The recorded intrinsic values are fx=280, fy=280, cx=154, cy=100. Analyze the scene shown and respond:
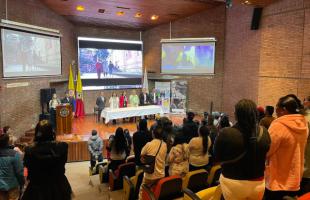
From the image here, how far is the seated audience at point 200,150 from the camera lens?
3721 millimetres

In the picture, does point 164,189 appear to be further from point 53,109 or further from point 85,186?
point 53,109

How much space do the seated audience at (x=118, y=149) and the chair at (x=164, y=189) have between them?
3.91 ft

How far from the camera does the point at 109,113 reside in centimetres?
977

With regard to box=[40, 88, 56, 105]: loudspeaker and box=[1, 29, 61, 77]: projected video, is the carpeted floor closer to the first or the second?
box=[40, 88, 56, 105]: loudspeaker

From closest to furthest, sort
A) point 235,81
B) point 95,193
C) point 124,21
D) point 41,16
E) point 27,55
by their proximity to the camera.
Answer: point 95,193, point 27,55, point 41,16, point 235,81, point 124,21

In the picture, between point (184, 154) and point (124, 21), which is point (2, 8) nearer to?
Answer: point (124, 21)

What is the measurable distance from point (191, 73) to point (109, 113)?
14.1ft

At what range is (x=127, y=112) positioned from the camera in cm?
1024

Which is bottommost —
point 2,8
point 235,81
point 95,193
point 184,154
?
point 95,193

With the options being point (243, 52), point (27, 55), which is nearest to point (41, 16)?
point (27, 55)

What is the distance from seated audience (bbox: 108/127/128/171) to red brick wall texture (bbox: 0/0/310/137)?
154 inches

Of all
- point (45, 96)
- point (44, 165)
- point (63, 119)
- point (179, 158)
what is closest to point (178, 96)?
point (63, 119)

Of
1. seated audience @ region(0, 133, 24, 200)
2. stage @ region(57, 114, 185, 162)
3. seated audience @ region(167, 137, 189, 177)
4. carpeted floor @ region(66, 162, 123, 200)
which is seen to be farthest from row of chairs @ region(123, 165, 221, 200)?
stage @ region(57, 114, 185, 162)

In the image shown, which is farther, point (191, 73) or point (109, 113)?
point (191, 73)
